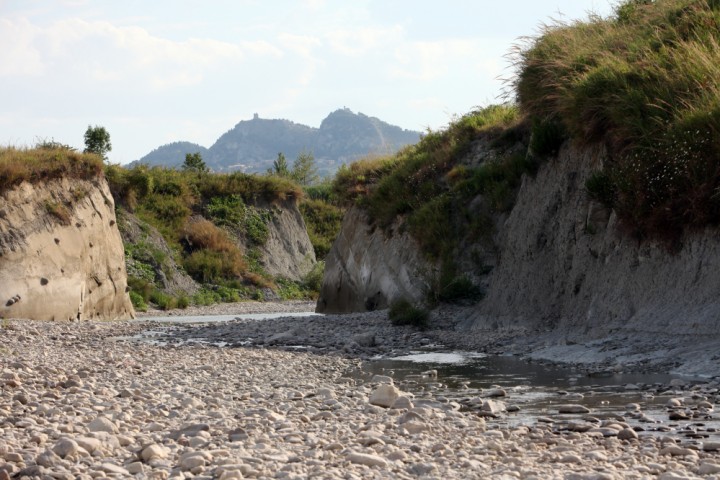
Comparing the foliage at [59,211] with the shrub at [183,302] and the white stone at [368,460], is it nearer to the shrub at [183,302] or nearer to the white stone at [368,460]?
the shrub at [183,302]

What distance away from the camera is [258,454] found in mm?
5938

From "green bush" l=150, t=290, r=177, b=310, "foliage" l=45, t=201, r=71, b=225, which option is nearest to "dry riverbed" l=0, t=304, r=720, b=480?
"foliage" l=45, t=201, r=71, b=225

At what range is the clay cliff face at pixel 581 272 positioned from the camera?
12.2 metres

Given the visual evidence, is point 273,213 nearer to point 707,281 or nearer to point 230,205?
point 230,205

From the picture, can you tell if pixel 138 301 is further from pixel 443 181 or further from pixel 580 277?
pixel 580 277

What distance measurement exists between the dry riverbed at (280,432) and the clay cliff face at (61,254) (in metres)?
12.7

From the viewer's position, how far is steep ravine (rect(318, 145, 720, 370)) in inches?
481

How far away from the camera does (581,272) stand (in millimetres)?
15359

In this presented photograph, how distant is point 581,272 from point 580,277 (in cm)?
9

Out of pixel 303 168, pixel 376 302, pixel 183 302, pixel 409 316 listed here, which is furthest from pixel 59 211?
pixel 303 168

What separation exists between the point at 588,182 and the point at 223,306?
26010 mm

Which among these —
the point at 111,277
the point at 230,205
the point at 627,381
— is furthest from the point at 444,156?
the point at 230,205

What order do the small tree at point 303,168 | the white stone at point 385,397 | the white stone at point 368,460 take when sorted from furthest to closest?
the small tree at point 303,168 → the white stone at point 385,397 → the white stone at point 368,460

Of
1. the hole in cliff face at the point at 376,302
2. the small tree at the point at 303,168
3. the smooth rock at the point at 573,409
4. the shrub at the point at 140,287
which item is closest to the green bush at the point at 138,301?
the shrub at the point at 140,287
